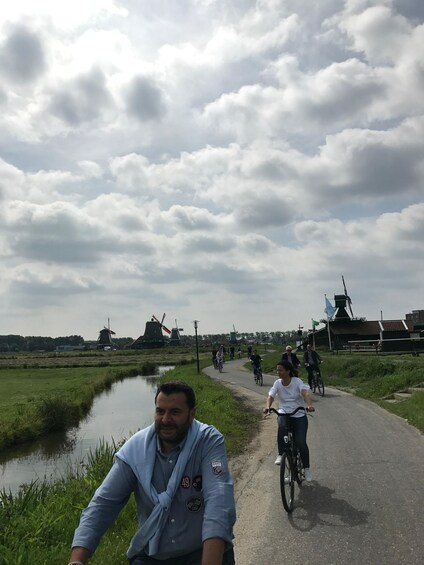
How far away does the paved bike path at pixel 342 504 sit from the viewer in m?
4.95

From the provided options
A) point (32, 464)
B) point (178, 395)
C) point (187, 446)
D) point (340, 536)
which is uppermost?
point (178, 395)

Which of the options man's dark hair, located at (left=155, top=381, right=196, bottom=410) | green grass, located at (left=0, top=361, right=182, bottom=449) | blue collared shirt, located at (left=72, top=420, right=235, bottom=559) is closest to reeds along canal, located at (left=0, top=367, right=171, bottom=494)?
green grass, located at (left=0, top=361, right=182, bottom=449)

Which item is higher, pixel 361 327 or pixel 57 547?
pixel 361 327

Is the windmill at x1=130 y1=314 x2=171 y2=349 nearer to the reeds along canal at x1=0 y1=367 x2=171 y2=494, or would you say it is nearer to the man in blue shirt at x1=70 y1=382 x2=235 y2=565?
the reeds along canal at x1=0 y1=367 x2=171 y2=494

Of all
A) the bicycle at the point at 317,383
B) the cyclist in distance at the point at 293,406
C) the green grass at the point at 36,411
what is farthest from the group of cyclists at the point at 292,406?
the green grass at the point at 36,411

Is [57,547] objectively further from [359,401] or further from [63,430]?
[63,430]

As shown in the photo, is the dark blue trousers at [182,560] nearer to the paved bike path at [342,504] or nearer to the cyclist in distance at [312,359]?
the paved bike path at [342,504]

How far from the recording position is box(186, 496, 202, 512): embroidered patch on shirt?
2.69 meters

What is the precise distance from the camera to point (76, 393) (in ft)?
102

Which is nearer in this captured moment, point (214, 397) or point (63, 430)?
point (214, 397)

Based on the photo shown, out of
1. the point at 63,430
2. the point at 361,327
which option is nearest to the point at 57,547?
the point at 63,430

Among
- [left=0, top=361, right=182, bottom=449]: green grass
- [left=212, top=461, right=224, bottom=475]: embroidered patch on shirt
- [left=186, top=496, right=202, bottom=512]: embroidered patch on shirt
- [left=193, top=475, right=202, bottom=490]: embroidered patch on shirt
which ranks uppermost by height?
[left=212, top=461, right=224, bottom=475]: embroidered patch on shirt

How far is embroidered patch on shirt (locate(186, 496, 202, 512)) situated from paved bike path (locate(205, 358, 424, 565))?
103 inches

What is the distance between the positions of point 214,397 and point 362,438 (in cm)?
992
